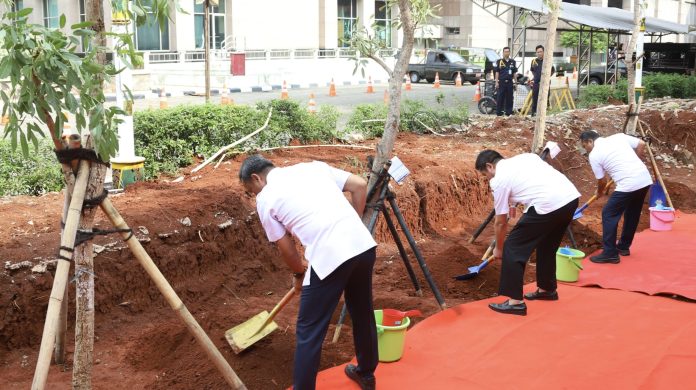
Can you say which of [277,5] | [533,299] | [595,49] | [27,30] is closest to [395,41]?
[277,5]

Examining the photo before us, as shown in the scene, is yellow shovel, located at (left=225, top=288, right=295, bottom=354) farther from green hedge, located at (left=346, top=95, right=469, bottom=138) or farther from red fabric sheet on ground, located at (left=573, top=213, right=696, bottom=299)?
green hedge, located at (left=346, top=95, right=469, bottom=138)

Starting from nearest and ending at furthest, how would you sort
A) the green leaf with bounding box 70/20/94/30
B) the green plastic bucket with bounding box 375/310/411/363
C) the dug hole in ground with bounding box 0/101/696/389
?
the green leaf with bounding box 70/20/94/30, the green plastic bucket with bounding box 375/310/411/363, the dug hole in ground with bounding box 0/101/696/389

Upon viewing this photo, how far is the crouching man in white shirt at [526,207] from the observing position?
6.09 m

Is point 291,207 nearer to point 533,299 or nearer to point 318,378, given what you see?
point 318,378

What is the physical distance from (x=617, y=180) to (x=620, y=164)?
19 cm

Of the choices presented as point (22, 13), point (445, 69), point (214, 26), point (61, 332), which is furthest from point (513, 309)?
point (214, 26)

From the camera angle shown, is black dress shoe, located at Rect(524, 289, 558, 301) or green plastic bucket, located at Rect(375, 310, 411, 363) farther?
black dress shoe, located at Rect(524, 289, 558, 301)

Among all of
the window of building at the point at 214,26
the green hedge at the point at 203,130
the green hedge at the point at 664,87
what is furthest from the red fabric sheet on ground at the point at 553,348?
the window of building at the point at 214,26

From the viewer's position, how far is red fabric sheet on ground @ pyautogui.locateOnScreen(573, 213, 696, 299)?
7.17m

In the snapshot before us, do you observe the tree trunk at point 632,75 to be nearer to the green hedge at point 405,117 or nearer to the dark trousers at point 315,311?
the green hedge at point 405,117

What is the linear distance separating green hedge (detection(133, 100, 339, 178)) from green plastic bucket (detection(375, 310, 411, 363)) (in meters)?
4.38

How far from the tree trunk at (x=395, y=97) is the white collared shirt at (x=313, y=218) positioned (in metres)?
1.66

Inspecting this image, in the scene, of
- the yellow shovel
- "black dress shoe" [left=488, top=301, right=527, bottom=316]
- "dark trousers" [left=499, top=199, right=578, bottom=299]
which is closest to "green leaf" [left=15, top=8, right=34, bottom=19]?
the yellow shovel

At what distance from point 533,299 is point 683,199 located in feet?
19.6
